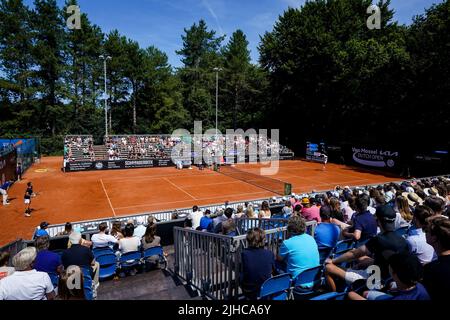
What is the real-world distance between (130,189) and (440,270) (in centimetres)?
2447

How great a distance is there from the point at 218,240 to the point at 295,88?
47022 mm

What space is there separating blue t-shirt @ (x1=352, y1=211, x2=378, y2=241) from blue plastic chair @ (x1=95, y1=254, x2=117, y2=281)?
5.66 m

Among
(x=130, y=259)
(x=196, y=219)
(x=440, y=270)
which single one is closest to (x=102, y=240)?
(x=130, y=259)

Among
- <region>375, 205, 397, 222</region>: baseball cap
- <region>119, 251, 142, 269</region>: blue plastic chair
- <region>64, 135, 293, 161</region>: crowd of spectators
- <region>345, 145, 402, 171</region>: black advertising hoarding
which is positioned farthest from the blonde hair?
<region>345, 145, 402, 171</region>: black advertising hoarding

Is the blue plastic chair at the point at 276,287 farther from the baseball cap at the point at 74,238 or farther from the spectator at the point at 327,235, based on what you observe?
the baseball cap at the point at 74,238

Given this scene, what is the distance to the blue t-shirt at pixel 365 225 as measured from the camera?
246 inches

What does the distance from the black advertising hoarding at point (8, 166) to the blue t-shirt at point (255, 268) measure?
24855 mm

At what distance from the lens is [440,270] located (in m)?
3.38

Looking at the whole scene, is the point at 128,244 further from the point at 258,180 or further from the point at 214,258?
the point at 258,180

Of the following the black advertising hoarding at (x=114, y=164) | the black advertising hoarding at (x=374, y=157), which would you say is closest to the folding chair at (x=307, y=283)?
the black advertising hoarding at (x=374, y=157)

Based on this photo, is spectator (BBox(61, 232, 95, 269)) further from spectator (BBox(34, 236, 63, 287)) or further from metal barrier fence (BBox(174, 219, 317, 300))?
metal barrier fence (BBox(174, 219, 317, 300))

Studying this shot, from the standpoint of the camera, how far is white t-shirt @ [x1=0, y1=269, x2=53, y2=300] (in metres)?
4.16

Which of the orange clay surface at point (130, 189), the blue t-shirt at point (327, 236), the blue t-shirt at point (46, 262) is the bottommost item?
the orange clay surface at point (130, 189)
